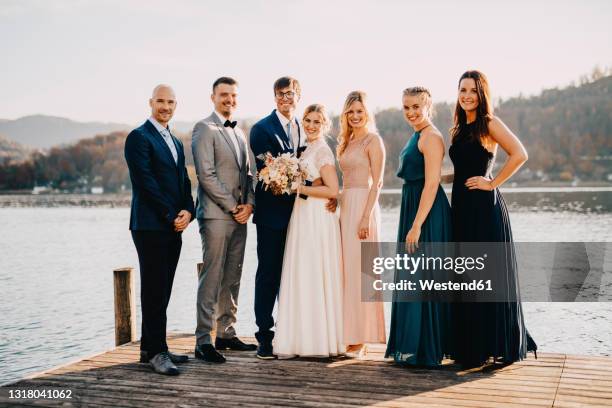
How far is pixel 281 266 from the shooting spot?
5.84 metres

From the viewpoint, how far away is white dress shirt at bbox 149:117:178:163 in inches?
214

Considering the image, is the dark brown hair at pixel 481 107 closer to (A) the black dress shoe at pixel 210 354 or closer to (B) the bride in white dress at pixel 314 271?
(B) the bride in white dress at pixel 314 271

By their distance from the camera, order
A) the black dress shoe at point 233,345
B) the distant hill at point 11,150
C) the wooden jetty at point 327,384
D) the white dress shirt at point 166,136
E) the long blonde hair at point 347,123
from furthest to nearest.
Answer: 1. the distant hill at point 11,150
2. the black dress shoe at point 233,345
3. the long blonde hair at point 347,123
4. the white dress shirt at point 166,136
5. the wooden jetty at point 327,384

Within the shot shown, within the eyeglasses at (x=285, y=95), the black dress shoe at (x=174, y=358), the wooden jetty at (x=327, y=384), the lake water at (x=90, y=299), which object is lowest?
the lake water at (x=90, y=299)

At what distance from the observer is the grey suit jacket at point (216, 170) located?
5.62m

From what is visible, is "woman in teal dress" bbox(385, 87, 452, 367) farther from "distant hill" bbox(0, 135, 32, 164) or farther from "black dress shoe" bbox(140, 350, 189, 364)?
"distant hill" bbox(0, 135, 32, 164)

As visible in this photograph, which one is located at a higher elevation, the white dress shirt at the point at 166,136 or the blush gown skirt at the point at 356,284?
the white dress shirt at the point at 166,136

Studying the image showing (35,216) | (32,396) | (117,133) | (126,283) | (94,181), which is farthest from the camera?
(117,133)

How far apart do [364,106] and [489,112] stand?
1038mm

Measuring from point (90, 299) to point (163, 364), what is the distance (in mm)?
13435

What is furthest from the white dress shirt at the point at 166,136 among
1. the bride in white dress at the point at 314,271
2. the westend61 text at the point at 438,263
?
the westend61 text at the point at 438,263

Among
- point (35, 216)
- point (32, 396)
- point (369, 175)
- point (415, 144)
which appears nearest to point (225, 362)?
point (32, 396)

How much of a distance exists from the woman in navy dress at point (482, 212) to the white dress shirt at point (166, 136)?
91.9 inches

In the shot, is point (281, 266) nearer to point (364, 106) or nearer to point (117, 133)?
point (364, 106)
